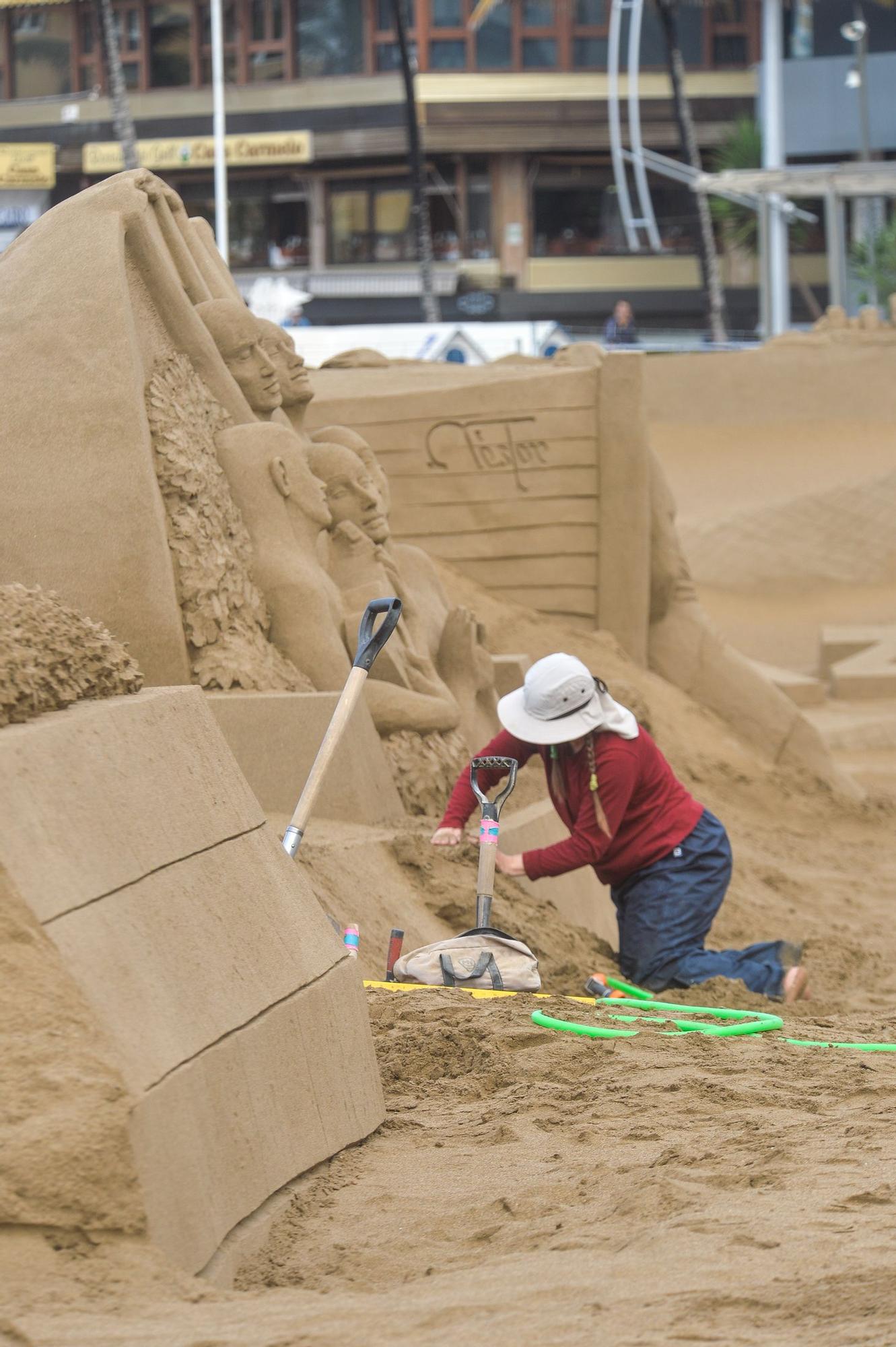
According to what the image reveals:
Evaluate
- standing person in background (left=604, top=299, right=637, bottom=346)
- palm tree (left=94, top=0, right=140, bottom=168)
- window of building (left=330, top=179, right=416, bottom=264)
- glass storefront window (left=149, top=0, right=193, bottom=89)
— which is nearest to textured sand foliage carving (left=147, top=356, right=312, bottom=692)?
standing person in background (left=604, top=299, right=637, bottom=346)

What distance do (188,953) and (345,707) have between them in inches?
57.6

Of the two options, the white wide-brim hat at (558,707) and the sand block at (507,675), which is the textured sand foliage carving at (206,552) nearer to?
the white wide-brim hat at (558,707)

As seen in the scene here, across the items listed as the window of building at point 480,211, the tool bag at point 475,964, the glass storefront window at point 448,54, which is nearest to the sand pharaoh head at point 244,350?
the tool bag at point 475,964

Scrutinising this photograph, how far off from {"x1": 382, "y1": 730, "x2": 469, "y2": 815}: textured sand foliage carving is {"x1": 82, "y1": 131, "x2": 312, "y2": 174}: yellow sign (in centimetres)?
2814

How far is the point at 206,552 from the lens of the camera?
16.4ft

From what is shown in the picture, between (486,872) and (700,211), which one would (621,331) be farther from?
(486,872)

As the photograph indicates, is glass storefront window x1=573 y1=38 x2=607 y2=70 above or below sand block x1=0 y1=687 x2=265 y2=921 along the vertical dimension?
above

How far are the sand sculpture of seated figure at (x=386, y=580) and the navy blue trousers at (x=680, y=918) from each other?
1255 mm

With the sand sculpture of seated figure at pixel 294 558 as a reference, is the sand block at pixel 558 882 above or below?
below

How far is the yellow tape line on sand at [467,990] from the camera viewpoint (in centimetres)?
374

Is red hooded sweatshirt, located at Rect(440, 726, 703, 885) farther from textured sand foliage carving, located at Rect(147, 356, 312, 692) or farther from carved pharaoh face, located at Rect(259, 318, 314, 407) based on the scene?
carved pharaoh face, located at Rect(259, 318, 314, 407)

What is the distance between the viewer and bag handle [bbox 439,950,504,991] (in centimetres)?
388

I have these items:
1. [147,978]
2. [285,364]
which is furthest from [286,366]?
[147,978]
